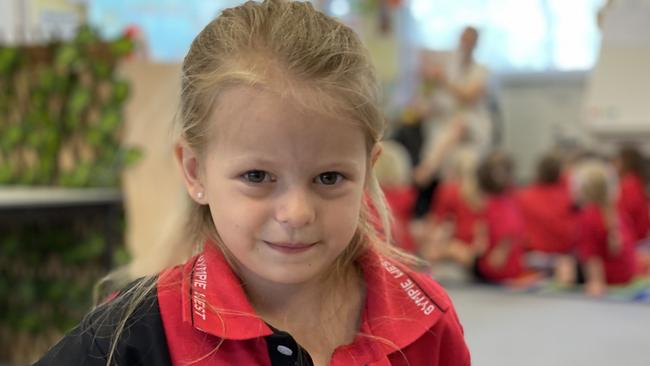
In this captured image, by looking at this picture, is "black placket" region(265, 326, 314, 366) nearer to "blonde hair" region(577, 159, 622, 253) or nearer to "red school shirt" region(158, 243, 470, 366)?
"red school shirt" region(158, 243, 470, 366)

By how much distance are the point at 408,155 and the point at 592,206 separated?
89.0 inches

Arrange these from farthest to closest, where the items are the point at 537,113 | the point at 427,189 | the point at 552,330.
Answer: the point at 537,113 < the point at 427,189 < the point at 552,330

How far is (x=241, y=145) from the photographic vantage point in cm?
→ 87

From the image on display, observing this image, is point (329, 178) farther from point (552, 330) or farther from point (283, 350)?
point (552, 330)

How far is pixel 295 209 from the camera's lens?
33.6 inches

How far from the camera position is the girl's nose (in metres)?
0.85

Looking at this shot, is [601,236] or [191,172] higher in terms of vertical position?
[191,172]

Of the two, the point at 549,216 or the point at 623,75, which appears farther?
the point at 549,216

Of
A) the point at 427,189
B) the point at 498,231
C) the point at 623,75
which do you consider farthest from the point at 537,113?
the point at 623,75

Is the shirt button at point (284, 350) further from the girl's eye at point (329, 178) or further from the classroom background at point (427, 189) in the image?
the classroom background at point (427, 189)

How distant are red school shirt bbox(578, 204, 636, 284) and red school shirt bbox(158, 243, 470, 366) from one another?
248 centimetres

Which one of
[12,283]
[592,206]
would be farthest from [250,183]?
[592,206]

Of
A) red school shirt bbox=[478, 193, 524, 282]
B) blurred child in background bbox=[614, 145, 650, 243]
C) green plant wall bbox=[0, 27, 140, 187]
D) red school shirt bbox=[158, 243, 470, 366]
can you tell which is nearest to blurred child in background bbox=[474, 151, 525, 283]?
red school shirt bbox=[478, 193, 524, 282]

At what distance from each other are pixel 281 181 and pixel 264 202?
1.2 inches
